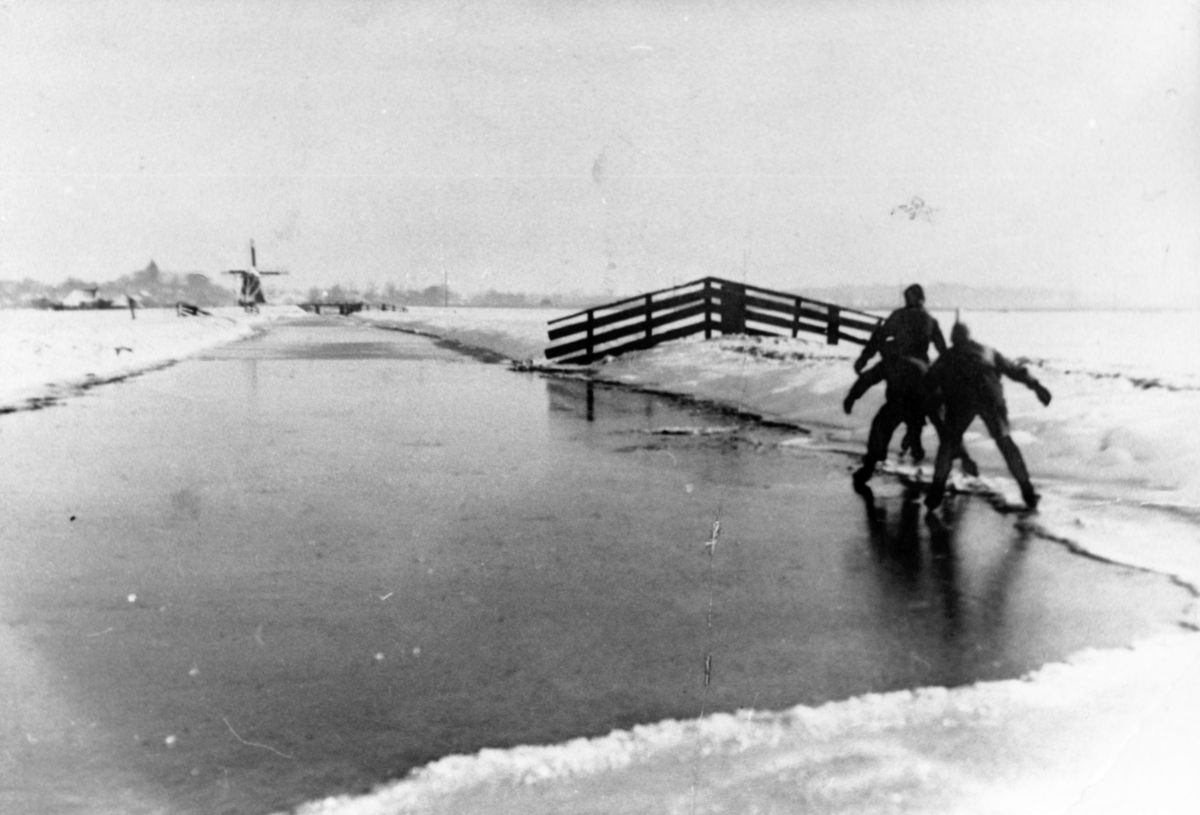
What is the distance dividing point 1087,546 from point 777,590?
92.5 inches

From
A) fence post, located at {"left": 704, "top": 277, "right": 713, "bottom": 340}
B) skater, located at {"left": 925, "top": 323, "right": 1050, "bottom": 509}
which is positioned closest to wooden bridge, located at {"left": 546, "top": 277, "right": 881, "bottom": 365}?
fence post, located at {"left": 704, "top": 277, "right": 713, "bottom": 340}

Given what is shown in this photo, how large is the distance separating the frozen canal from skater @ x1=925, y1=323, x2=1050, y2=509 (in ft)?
1.61

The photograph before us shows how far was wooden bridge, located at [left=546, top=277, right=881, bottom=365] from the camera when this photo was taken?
2041 centimetres

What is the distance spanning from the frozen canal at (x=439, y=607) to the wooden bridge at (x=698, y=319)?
11.1m

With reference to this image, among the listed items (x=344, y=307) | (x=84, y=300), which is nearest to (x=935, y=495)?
(x=344, y=307)

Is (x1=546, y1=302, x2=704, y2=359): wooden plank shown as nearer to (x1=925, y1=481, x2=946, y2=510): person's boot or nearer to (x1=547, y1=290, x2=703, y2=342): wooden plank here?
(x1=547, y1=290, x2=703, y2=342): wooden plank

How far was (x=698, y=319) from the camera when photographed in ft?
78.8

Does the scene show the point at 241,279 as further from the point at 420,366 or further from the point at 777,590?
the point at 777,590

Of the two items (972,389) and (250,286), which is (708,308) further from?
(250,286)

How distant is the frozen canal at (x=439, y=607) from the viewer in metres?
3.51

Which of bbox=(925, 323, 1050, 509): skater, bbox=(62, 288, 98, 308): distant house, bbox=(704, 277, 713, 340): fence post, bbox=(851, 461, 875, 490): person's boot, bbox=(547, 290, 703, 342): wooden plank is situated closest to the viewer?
bbox=(925, 323, 1050, 509): skater

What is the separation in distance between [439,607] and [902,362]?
4619 mm

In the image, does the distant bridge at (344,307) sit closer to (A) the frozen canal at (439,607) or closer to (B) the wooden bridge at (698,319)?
(B) the wooden bridge at (698,319)

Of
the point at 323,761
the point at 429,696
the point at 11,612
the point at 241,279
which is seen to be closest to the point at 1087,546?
the point at 429,696
